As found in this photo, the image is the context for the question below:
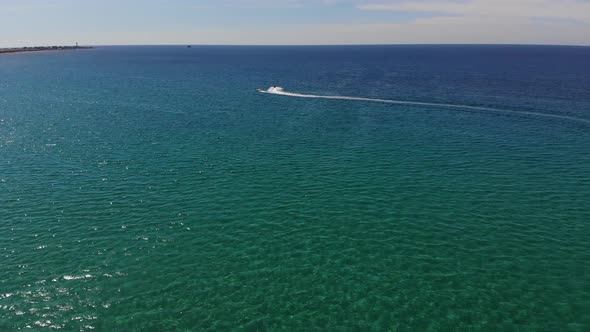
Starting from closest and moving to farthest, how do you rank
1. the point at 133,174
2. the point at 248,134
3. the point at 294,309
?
1. the point at 294,309
2. the point at 133,174
3. the point at 248,134

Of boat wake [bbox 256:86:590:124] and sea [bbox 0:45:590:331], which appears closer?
sea [bbox 0:45:590:331]

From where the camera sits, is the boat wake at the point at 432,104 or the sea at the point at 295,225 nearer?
the sea at the point at 295,225

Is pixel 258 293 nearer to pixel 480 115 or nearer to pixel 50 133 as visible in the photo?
pixel 50 133

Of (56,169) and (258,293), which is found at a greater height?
(56,169)

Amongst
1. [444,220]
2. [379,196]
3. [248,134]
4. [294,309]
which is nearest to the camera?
[294,309]

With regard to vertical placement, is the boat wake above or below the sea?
above

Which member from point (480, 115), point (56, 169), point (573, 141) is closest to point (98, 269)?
point (56, 169)

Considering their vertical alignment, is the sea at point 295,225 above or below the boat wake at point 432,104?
below

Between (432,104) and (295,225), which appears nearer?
(295,225)
